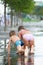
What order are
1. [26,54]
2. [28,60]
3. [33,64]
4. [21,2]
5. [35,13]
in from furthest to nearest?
[35,13] → [21,2] → [26,54] → [28,60] → [33,64]

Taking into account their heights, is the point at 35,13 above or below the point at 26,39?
below

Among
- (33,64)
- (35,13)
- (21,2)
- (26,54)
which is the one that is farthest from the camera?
(35,13)

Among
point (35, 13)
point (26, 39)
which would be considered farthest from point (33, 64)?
point (35, 13)

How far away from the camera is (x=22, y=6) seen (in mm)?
38094

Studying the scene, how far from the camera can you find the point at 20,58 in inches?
466

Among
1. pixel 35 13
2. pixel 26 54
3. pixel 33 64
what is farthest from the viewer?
pixel 35 13

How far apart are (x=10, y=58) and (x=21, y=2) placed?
24826 millimetres

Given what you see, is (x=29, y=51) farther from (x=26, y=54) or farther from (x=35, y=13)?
(x=35, y=13)

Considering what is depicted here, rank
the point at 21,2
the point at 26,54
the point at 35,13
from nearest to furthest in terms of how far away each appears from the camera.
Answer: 1. the point at 26,54
2. the point at 21,2
3. the point at 35,13

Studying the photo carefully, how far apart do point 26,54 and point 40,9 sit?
3683 inches

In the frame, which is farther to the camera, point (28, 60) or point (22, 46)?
point (22, 46)

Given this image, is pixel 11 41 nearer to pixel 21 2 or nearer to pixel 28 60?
pixel 28 60

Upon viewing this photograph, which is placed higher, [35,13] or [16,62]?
[16,62]

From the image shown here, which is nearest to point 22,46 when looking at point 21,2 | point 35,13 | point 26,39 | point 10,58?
point 26,39
